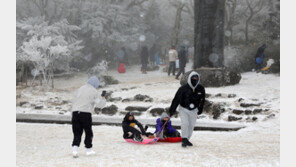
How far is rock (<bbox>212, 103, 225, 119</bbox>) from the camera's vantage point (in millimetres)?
11626

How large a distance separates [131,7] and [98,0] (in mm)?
3521

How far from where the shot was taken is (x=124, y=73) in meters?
28.5

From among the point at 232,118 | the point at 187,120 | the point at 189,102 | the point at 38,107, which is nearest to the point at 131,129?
the point at 187,120

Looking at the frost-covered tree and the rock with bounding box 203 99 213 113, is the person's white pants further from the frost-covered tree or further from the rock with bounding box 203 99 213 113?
the frost-covered tree

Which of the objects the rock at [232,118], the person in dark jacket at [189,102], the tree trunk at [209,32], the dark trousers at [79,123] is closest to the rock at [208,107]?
the rock at [232,118]

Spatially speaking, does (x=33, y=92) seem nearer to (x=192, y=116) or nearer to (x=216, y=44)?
(x=216, y=44)

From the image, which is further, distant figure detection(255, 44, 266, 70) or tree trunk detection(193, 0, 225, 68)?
distant figure detection(255, 44, 266, 70)

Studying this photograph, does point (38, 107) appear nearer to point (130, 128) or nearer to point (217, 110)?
point (217, 110)

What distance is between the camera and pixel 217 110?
1189cm

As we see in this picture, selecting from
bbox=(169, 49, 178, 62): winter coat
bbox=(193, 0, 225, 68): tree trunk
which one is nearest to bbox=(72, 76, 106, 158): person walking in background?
bbox=(193, 0, 225, 68): tree trunk

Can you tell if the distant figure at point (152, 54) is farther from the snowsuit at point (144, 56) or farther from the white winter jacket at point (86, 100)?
the white winter jacket at point (86, 100)

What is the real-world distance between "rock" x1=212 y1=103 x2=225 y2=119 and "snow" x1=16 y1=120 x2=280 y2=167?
167 cm

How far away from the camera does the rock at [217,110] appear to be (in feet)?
38.1

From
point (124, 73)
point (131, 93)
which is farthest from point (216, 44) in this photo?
point (124, 73)
